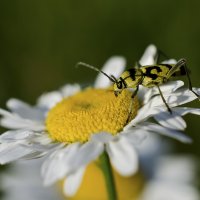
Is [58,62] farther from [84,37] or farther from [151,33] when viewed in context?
[151,33]

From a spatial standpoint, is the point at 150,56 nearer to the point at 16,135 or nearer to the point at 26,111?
the point at 26,111

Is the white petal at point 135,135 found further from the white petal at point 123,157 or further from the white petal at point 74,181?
the white petal at point 74,181

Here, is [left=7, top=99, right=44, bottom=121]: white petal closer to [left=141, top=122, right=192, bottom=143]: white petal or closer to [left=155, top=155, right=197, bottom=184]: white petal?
[left=141, top=122, right=192, bottom=143]: white petal

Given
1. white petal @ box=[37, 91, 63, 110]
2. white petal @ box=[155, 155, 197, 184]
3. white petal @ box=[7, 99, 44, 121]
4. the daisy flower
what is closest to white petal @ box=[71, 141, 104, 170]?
the daisy flower

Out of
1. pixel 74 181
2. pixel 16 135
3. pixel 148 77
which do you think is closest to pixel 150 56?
pixel 148 77

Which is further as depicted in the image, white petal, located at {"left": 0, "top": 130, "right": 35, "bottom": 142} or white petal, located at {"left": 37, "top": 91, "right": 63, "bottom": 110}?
white petal, located at {"left": 37, "top": 91, "right": 63, "bottom": 110}

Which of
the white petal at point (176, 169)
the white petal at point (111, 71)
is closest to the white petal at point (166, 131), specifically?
the white petal at point (111, 71)

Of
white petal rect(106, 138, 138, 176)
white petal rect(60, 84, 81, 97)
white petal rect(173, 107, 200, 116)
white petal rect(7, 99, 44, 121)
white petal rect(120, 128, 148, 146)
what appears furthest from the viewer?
white petal rect(60, 84, 81, 97)
